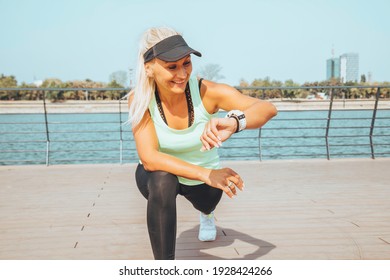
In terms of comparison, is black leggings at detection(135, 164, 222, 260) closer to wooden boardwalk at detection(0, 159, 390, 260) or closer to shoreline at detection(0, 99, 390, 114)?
wooden boardwalk at detection(0, 159, 390, 260)

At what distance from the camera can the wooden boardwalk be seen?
204cm

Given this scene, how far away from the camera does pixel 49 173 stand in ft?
14.3

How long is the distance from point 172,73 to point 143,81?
146 mm

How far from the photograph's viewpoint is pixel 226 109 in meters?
1.81

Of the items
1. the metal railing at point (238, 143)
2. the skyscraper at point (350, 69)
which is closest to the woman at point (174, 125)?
the metal railing at point (238, 143)

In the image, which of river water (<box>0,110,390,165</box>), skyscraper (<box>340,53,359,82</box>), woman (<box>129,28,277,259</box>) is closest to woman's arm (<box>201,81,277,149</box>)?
woman (<box>129,28,277,259</box>)

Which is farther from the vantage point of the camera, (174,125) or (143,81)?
(174,125)

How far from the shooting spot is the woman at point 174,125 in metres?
1.50

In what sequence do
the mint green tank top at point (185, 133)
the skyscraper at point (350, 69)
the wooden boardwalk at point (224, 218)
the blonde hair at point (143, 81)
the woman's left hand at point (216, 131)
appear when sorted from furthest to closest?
the skyscraper at point (350, 69)
the wooden boardwalk at point (224, 218)
the mint green tank top at point (185, 133)
the blonde hair at point (143, 81)
the woman's left hand at point (216, 131)

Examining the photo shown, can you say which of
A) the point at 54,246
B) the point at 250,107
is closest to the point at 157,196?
the point at 250,107

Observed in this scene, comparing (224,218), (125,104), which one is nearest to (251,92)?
(125,104)

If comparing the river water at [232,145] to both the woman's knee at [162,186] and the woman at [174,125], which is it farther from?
the woman's knee at [162,186]

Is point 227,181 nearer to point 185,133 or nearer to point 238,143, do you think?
point 185,133

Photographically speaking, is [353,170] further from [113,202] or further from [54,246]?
[54,246]
